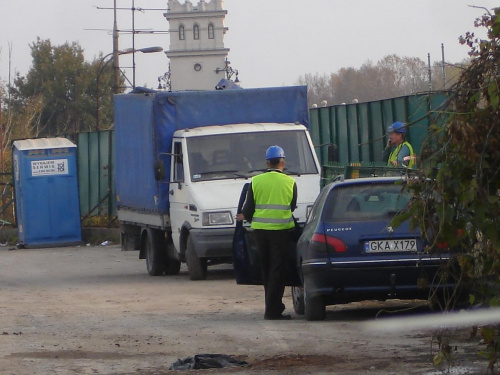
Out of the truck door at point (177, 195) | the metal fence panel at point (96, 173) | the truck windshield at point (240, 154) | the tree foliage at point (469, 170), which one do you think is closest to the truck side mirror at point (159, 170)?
the truck door at point (177, 195)

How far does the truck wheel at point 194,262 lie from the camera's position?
50.7 ft

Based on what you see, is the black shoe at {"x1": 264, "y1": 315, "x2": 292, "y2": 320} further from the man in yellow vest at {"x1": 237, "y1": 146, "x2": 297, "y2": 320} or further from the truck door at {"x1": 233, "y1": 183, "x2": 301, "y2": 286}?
the truck door at {"x1": 233, "y1": 183, "x2": 301, "y2": 286}

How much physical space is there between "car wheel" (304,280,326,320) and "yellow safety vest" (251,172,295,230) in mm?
918

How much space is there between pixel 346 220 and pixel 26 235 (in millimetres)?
18268

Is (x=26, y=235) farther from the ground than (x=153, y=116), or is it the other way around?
(x=153, y=116)

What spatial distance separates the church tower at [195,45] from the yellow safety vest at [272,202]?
326 feet

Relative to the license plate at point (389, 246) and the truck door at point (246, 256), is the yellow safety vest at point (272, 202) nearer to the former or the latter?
the truck door at point (246, 256)

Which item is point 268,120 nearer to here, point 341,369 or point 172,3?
point 341,369

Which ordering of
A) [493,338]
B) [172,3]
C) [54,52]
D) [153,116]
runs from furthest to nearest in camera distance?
[172,3] < [54,52] < [153,116] < [493,338]

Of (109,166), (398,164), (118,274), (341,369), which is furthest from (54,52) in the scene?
(341,369)

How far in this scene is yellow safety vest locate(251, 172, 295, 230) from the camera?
36.1 ft

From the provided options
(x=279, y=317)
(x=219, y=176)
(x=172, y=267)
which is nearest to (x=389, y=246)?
(x=279, y=317)

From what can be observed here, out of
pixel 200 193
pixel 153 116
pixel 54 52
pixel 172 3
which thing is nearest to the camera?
pixel 200 193

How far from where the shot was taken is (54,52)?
2499 inches
